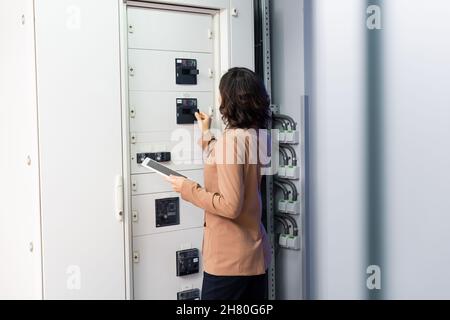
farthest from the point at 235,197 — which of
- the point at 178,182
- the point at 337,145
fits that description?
the point at 337,145

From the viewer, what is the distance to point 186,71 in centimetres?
227

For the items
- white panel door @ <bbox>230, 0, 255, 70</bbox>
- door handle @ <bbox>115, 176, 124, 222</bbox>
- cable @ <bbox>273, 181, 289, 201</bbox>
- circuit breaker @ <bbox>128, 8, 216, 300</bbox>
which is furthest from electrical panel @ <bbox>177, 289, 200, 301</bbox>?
white panel door @ <bbox>230, 0, 255, 70</bbox>

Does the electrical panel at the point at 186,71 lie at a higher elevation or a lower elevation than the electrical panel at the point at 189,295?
higher

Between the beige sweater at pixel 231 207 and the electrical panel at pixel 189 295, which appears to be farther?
the electrical panel at pixel 189 295

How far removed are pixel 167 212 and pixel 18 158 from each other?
0.71 meters

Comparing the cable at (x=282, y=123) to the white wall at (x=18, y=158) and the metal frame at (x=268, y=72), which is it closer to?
the metal frame at (x=268, y=72)

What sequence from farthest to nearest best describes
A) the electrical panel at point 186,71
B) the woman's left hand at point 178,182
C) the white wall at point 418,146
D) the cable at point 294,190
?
the cable at point 294,190 → the electrical panel at point 186,71 → the woman's left hand at point 178,182 → the white wall at point 418,146

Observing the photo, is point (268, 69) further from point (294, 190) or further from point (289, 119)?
point (294, 190)

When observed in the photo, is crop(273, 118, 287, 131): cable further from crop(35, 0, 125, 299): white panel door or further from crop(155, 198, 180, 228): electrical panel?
crop(35, 0, 125, 299): white panel door

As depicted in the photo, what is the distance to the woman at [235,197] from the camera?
63.6 inches

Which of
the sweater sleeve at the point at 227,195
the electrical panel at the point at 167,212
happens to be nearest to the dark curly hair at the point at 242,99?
the sweater sleeve at the point at 227,195

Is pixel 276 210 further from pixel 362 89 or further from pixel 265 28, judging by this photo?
pixel 362 89

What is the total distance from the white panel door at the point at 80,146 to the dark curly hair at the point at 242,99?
1.93ft

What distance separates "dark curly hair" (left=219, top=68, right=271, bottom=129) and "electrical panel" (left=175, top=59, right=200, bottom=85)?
620mm
